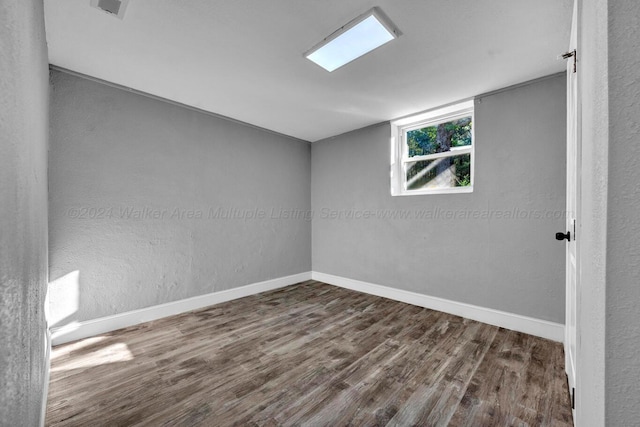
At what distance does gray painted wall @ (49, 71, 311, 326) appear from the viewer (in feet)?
8.16

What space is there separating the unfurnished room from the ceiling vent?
14 millimetres

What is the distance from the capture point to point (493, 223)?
2.85 metres

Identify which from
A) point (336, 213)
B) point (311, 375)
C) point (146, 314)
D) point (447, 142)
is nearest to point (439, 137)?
point (447, 142)

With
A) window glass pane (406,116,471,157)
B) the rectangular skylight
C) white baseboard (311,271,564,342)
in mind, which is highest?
the rectangular skylight

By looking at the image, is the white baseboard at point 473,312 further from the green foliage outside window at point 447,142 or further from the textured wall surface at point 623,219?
the textured wall surface at point 623,219

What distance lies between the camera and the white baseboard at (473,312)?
2480 mm

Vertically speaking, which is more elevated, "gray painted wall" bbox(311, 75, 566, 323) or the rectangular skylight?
the rectangular skylight

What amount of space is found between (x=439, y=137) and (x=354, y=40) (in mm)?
1999

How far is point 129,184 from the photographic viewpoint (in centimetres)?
285

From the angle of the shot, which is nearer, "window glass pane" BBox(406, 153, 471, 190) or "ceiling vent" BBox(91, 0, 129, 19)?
"ceiling vent" BBox(91, 0, 129, 19)

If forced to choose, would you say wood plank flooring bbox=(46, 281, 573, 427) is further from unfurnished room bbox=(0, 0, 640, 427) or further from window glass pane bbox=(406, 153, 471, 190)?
window glass pane bbox=(406, 153, 471, 190)

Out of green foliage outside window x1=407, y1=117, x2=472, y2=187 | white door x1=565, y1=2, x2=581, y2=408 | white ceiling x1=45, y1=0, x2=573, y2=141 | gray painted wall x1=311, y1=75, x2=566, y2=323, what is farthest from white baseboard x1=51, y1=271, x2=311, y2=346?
white door x1=565, y1=2, x2=581, y2=408

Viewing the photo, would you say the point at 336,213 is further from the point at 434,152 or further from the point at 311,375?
the point at 311,375

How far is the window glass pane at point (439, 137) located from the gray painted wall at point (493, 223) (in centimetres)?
29
